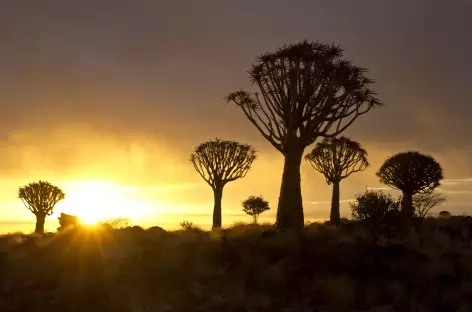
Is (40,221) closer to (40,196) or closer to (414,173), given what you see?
(40,196)

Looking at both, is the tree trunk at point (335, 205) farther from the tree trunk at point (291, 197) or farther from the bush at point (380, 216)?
the tree trunk at point (291, 197)

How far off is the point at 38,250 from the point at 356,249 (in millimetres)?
11523

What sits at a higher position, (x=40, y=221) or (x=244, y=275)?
(x=40, y=221)

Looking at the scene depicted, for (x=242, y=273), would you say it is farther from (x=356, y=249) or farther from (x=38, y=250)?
(x=38, y=250)

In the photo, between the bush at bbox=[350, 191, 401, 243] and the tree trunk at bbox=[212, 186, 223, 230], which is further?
the tree trunk at bbox=[212, 186, 223, 230]

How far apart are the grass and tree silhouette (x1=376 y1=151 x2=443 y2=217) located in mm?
20925

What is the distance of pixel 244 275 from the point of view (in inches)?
640

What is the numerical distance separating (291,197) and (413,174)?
20.2m

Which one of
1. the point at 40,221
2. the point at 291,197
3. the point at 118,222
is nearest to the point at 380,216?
the point at 291,197

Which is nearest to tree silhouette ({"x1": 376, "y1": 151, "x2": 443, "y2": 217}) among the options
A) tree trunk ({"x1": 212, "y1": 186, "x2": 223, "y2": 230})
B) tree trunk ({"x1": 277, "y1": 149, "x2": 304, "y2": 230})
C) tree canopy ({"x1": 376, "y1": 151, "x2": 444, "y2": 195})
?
tree canopy ({"x1": 376, "y1": 151, "x2": 444, "y2": 195})

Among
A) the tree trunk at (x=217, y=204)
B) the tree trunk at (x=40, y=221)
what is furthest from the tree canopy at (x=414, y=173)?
the tree trunk at (x=40, y=221)

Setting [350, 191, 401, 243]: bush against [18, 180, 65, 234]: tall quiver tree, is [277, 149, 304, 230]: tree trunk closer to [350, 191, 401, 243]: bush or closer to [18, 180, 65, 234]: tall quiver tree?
[350, 191, 401, 243]: bush

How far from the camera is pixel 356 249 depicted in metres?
17.6

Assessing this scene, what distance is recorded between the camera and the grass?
48.2 feet
